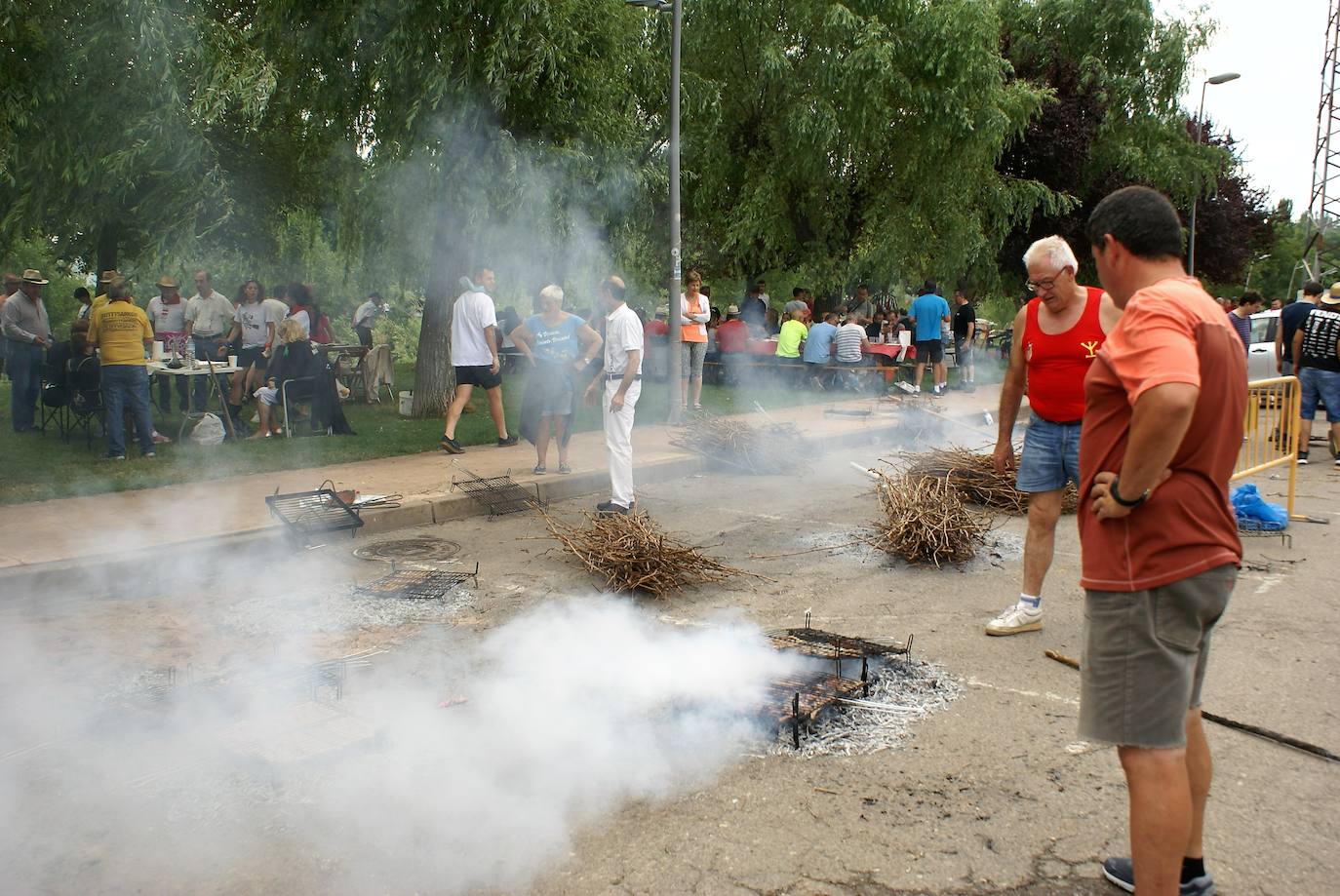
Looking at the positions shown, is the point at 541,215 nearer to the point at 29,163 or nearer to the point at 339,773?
the point at 29,163

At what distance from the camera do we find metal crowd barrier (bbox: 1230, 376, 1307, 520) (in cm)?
713

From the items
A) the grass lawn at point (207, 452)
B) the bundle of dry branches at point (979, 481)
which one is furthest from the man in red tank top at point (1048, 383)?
the grass lawn at point (207, 452)

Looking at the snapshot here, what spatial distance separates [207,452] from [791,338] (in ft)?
32.3

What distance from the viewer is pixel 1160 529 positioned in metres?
2.36

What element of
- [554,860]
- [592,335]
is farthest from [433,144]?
[554,860]

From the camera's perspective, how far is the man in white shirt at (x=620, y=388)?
7418mm

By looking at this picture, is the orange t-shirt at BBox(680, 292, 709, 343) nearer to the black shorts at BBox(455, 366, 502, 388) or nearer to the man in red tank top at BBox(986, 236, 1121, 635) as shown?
the black shorts at BBox(455, 366, 502, 388)

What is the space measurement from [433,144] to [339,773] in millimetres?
8155

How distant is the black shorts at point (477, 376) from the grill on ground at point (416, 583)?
408 centimetres

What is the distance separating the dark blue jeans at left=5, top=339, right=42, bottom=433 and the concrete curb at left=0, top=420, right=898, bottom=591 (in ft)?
20.6

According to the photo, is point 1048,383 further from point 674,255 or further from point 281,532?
point 674,255

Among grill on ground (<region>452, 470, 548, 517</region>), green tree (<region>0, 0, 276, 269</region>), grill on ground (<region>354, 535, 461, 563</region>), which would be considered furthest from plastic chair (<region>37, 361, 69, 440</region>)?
grill on ground (<region>354, 535, 461, 563</region>)

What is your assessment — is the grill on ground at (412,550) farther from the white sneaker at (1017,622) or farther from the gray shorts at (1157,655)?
the gray shorts at (1157,655)

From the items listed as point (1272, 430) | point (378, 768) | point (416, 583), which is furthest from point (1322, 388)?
point (378, 768)
